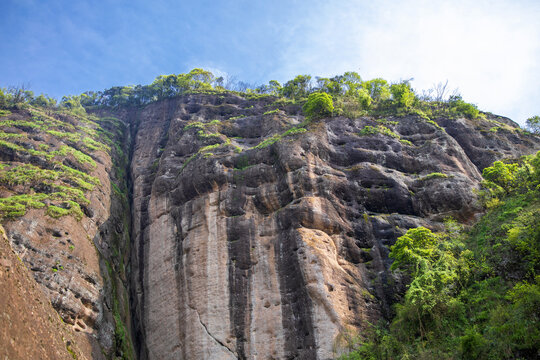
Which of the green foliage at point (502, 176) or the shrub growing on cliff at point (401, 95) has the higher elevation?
the shrub growing on cliff at point (401, 95)

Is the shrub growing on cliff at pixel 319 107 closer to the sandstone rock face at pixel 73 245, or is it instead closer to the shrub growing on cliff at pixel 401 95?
the shrub growing on cliff at pixel 401 95

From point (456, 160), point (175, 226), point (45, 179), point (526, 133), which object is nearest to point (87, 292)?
point (175, 226)

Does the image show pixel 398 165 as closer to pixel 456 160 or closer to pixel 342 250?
pixel 456 160

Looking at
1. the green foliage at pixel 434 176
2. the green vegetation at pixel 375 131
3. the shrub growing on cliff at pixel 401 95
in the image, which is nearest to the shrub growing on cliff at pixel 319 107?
the green vegetation at pixel 375 131

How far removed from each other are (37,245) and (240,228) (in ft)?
35.9

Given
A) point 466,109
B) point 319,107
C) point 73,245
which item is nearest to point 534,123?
point 466,109

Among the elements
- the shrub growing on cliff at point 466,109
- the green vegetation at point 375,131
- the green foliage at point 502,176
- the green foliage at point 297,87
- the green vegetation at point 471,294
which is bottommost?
the green vegetation at point 471,294

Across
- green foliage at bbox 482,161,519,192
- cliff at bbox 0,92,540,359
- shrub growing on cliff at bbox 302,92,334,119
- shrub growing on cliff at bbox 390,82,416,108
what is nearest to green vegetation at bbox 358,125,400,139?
cliff at bbox 0,92,540,359

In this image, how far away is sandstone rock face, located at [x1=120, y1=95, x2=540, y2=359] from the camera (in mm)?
22047

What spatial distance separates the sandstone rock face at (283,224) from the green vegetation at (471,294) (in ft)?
7.26

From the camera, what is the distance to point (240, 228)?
26.0 m

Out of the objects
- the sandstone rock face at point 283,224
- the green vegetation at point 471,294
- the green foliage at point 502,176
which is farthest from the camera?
the green foliage at point 502,176

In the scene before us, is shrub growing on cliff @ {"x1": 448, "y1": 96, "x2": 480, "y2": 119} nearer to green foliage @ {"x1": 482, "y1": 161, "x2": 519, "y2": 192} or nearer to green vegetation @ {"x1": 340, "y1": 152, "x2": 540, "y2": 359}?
green foliage @ {"x1": 482, "y1": 161, "x2": 519, "y2": 192}

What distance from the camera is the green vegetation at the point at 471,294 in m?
15.8
